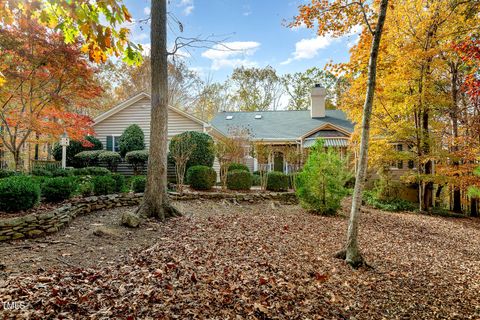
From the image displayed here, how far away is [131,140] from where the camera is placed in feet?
48.3

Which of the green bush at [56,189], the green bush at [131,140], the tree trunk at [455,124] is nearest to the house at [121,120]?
the green bush at [131,140]

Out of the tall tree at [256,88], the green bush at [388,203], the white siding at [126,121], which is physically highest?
the tall tree at [256,88]

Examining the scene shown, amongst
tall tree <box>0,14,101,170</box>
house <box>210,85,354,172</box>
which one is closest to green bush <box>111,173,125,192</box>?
tall tree <box>0,14,101,170</box>

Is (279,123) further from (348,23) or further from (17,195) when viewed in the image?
(17,195)

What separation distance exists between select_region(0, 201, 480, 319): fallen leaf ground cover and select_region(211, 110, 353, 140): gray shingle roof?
13.1 m

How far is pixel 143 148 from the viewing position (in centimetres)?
1503

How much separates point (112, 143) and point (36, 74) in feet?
24.8

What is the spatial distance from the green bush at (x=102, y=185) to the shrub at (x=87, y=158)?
6961 mm

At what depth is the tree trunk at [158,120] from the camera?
6387 mm

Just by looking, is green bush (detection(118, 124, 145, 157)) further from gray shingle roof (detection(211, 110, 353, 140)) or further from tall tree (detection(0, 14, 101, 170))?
gray shingle roof (detection(211, 110, 353, 140))

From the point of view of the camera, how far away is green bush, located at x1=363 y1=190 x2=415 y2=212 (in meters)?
11.7

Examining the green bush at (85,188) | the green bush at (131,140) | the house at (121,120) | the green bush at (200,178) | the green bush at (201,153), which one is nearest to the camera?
the green bush at (85,188)

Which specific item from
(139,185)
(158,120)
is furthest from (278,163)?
(158,120)

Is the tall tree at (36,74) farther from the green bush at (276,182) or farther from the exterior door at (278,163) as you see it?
the exterior door at (278,163)
